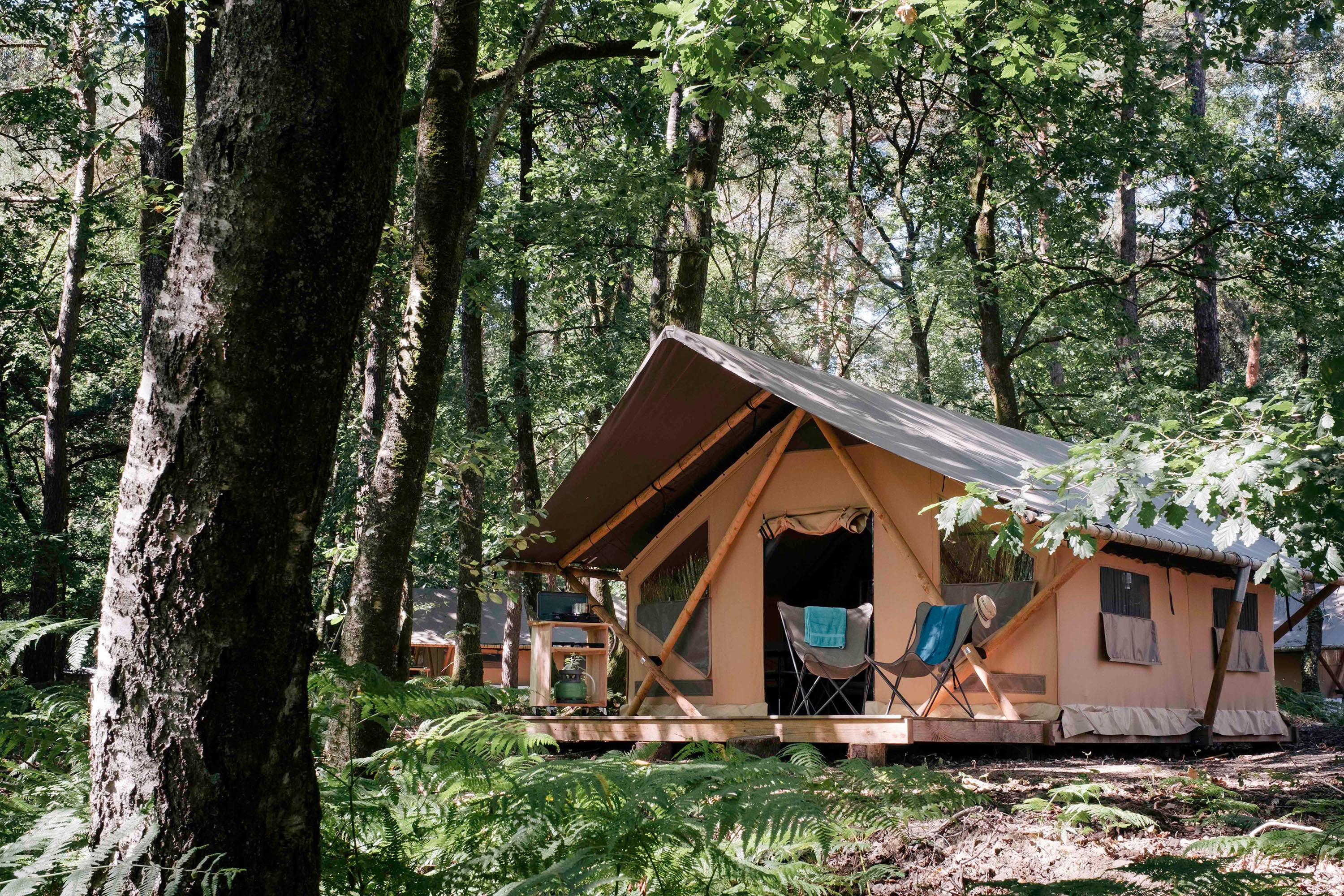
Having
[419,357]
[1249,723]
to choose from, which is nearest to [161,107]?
[419,357]

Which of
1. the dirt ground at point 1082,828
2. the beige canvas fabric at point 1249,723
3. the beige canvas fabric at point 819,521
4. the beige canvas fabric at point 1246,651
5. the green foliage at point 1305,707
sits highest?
the beige canvas fabric at point 819,521

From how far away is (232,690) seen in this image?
1.38 meters

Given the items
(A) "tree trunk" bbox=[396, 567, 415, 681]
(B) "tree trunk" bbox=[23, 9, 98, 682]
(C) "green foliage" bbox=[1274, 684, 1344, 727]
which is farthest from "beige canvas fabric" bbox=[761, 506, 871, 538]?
(C) "green foliage" bbox=[1274, 684, 1344, 727]

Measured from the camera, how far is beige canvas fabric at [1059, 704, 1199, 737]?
18.8 feet

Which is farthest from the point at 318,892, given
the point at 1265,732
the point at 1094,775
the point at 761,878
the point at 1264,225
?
the point at 1264,225

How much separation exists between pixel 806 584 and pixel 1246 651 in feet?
10.7

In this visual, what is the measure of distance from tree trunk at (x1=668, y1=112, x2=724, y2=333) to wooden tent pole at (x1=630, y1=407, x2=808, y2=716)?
1.60m

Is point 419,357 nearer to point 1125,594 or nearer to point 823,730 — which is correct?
point 823,730

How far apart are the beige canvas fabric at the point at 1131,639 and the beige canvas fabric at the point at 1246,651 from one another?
2.90 feet

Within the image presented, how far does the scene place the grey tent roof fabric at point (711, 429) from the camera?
589cm

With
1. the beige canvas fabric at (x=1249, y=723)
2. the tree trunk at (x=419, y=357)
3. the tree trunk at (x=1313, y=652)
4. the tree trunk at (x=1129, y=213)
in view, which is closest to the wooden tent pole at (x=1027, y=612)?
the beige canvas fabric at (x=1249, y=723)

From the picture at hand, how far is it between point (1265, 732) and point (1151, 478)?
6.17 meters

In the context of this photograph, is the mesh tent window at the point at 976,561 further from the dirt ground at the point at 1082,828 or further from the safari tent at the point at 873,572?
the dirt ground at the point at 1082,828

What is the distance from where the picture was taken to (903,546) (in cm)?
615
